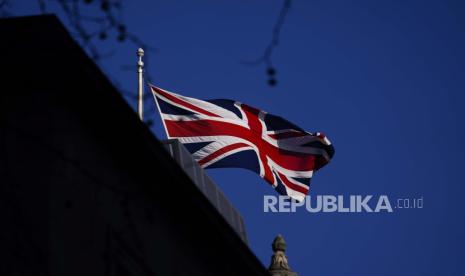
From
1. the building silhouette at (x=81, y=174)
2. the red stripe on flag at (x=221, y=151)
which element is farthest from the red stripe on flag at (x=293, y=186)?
the building silhouette at (x=81, y=174)

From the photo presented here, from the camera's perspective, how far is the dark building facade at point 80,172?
56.0 ft

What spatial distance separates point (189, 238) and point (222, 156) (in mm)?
13536

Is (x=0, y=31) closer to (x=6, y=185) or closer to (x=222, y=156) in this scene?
(x=6, y=185)

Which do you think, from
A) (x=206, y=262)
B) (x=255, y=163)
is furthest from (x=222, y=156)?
(x=206, y=262)

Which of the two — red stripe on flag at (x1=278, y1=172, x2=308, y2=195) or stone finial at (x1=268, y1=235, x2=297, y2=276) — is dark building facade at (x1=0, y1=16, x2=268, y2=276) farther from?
red stripe on flag at (x1=278, y1=172, x2=308, y2=195)

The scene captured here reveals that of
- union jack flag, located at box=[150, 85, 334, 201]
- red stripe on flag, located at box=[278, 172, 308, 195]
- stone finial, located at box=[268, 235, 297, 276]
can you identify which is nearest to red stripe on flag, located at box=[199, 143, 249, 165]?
union jack flag, located at box=[150, 85, 334, 201]

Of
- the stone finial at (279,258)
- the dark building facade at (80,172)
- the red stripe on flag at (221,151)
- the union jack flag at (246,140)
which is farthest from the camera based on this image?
the union jack flag at (246,140)

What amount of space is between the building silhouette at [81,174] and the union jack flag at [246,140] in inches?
516

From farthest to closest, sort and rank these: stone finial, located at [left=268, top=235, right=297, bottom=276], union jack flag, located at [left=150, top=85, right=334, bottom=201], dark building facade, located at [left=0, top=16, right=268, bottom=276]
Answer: union jack flag, located at [left=150, top=85, right=334, bottom=201], stone finial, located at [left=268, top=235, right=297, bottom=276], dark building facade, located at [left=0, top=16, right=268, bottom=276]

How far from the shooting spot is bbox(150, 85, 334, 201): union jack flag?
1228 inches

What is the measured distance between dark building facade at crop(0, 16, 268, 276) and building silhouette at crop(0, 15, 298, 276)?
0.04 feet

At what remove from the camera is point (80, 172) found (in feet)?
56.5

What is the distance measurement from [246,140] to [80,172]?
1479cm

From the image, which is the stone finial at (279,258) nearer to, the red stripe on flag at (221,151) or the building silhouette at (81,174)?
the red stripe on flag at (221,151)
